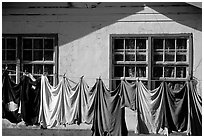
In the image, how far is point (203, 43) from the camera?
35.8 ft

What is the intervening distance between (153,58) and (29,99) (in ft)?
11.0

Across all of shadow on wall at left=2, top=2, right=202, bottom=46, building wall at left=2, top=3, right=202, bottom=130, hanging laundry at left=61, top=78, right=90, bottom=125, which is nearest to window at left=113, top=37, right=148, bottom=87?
building wall at left=2, top=3, right=202, bottom=130

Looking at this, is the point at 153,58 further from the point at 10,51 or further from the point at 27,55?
the point at 10,51

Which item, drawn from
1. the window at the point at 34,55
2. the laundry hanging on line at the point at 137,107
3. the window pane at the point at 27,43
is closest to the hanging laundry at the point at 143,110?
the laundry hanging on line at the point at 137,107

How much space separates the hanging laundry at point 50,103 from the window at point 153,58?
5.58 feet

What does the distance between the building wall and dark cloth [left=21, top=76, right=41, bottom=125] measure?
4.39 ft

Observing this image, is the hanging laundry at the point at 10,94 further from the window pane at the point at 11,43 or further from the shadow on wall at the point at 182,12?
the shadow on wall at the point at 182,12

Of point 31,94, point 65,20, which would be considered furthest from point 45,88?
point 65,20

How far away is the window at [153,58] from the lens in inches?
434

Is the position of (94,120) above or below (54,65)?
→ below

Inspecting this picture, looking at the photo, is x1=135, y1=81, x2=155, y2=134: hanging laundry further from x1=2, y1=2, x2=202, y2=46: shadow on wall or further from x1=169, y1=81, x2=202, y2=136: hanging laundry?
x1=2, y1=2, x2=202, y2=46: shadow on wall

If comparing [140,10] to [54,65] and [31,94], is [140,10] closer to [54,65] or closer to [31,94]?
[54,65]

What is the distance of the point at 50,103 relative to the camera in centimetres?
1015

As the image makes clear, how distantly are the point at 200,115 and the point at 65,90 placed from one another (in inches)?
126
